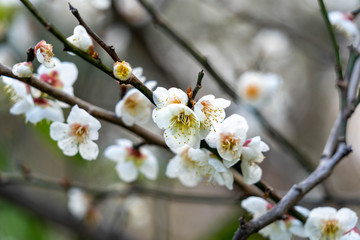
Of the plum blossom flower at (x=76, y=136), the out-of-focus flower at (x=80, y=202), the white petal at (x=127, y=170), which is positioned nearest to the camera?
the plum blossom flower at (x=76, y=136)

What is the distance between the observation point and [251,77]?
109 inches

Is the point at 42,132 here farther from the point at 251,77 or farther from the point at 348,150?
the point at 348,150

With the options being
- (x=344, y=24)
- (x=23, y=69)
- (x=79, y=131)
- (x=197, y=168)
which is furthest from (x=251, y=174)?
(x=344, y=24)

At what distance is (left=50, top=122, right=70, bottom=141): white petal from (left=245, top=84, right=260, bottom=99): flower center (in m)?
1.90

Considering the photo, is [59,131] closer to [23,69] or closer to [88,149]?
[88,149]

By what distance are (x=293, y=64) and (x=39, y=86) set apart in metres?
3.89

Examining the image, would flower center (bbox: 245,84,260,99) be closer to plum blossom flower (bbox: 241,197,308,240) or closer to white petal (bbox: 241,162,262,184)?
plum blossom flower (bbox: 241,197,308,240)

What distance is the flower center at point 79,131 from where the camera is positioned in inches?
42.7

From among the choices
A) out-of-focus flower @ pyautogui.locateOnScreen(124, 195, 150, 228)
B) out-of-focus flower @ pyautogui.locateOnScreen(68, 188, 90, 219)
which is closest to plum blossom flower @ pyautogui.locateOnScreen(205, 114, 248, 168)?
out-of-focus flower @ pyautogui.locateOnScreen(68, 188, 90, 219)

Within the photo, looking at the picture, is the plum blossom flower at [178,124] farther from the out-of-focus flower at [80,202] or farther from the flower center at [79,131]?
the out-of-focus flower at [80,202]

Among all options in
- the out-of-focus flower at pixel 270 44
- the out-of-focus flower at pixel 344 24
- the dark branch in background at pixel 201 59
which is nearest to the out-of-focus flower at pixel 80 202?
the dark branch in background at pixel 201 59

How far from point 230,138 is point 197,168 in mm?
173

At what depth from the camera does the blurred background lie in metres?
2.53

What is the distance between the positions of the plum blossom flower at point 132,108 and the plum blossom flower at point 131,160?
0.23 m
